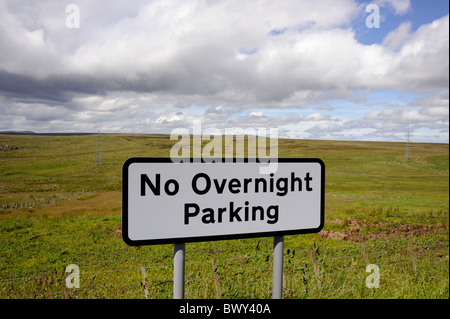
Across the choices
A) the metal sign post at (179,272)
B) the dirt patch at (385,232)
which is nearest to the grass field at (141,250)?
the dirt patch at (385,232)

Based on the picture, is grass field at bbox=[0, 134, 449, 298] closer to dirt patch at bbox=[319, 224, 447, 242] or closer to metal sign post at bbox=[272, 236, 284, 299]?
dirt patch at bbox=[319, 224, 447, 242]

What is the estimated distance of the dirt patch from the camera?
15.1 m

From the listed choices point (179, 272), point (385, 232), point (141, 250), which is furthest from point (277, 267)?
point (385, 232)

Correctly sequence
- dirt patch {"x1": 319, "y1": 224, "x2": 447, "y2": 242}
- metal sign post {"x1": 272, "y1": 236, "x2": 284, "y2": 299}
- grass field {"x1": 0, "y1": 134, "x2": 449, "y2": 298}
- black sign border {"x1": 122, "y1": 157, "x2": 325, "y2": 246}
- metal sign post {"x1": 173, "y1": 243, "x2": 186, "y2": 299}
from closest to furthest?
black sign border {"x1": 122, "y1": 157, "x2": 325, "y2": 246} < metal sign post {"x1": 173, "y1": 243, "x2": 186, "y2": 299} < metal sign post {"x1": 272, "y1": 236, "x2": 284, "y2": 299} < grass field {"x1": 0, "y1": 134, "x2": 449, "y2": 298} < dirt patch {"x1": 319, "y1": 224, "x2": 447, "y2": 242}

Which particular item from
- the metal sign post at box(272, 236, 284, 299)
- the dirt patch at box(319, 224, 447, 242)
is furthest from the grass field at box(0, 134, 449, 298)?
the metal sign post at box(272, 236, 284, 299)

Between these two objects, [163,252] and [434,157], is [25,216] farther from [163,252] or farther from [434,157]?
[434,157]

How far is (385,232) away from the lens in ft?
52.9

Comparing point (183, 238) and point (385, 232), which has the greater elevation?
point (183, 238)

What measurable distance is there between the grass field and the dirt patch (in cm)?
6

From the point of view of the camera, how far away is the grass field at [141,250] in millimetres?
4871

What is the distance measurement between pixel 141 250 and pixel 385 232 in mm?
13308

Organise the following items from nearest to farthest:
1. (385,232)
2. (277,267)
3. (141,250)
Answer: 1. (277,267)
2. (141,250)
3. (385,232)

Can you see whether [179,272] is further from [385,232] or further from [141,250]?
[385,232]
